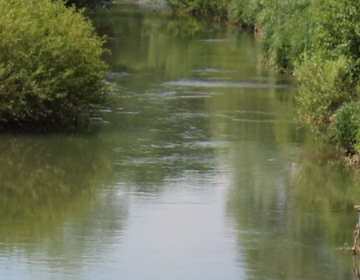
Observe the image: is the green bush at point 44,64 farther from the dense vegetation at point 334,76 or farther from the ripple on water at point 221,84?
the ripple on water at point 221,84

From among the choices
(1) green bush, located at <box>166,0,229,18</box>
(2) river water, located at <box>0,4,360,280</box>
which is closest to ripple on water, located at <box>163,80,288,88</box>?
(2) river water, located at <box>0,4,360,280</box>

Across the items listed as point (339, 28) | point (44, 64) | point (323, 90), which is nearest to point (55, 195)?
point (44, 64)

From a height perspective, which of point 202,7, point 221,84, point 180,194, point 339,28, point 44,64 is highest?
point 339,28

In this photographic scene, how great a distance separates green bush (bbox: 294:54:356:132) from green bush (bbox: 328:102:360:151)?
2.59ft

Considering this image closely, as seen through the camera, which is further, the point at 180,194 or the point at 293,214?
the point at 180,194

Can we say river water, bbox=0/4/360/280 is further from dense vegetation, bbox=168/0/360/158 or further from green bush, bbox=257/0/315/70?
green bush, bbox=257/0/315/70

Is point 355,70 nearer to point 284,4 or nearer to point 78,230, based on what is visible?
point 78,230

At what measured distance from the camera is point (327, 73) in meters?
21.0

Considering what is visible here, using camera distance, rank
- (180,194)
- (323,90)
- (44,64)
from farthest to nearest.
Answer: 1. (44,64)
2. (323,90)
3. (180,194)

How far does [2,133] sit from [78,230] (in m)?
7.25

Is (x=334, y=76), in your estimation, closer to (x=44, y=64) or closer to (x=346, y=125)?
(x=346, y=125)

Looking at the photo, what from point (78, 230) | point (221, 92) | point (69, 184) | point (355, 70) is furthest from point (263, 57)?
point (78, 230)

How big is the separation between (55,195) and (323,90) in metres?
6.67

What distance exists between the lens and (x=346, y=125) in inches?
769
